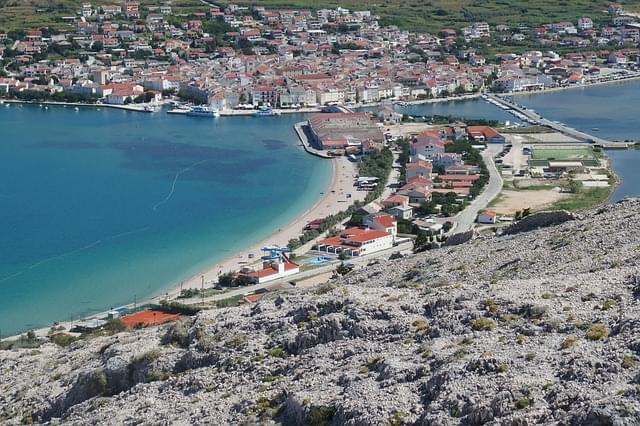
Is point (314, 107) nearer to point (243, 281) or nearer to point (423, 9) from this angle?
point (243, 281)

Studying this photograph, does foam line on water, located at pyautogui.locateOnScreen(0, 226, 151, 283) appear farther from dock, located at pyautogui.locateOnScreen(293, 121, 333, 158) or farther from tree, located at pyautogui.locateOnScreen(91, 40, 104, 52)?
tree, located at pyautogui.locateOnScreen(91, 40, 104, 52)

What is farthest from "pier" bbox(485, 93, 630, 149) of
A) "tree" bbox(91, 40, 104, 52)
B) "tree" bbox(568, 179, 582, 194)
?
"tree" bbox(91, 40, 104, 52)

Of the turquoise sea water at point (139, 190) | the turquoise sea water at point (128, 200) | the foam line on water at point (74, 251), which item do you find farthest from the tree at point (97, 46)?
the foam line on water at point (74, 251)

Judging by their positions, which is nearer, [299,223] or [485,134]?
[299,223]

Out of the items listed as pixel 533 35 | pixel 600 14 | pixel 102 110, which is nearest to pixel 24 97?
pixel 102 110

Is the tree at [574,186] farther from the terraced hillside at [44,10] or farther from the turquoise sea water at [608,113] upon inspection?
the terraced hillside at [44,10]

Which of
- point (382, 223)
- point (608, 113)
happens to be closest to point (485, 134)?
point (608, 113)
